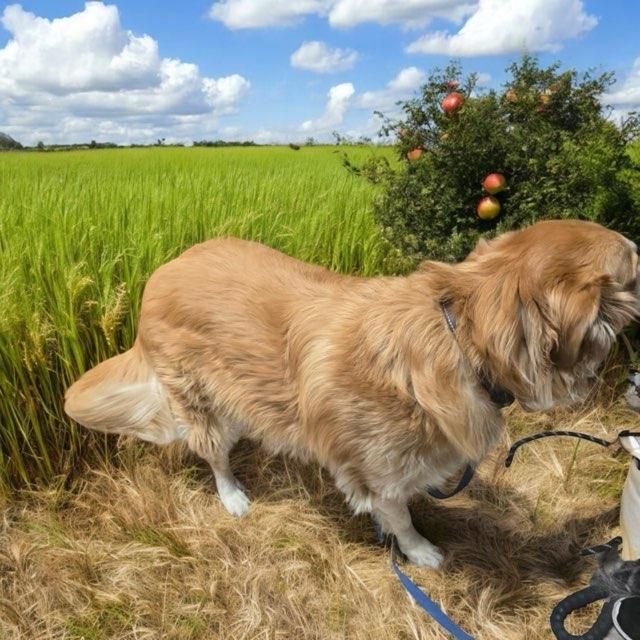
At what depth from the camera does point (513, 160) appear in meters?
2.86

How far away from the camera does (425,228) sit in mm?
3152

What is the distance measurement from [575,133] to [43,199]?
3.33 metres

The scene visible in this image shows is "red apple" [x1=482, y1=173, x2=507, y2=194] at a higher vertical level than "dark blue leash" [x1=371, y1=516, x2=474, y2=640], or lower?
higher

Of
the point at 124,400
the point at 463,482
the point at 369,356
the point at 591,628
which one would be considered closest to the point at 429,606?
the point at 463,482

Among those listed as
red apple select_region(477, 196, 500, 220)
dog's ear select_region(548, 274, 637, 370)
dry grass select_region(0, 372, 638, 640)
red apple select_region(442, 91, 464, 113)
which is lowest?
dry grass select_region(0, 372, 638, 640)

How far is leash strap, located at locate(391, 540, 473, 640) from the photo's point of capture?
6.63ft

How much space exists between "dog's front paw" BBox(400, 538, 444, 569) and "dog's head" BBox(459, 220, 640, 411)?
3.52 ft

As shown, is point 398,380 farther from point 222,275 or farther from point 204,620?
point 204,620

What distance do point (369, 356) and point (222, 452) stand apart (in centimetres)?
114

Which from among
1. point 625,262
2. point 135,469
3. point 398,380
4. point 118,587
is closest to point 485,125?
point 625,262

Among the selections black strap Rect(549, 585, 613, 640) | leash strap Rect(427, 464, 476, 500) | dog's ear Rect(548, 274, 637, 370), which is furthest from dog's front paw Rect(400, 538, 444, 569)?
dog's ear Rect(548, 274, 637, 370)

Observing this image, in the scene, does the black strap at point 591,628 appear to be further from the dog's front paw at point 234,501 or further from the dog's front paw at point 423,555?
the dog's front paw at point 234,501

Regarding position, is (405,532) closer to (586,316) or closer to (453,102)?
(586,316)

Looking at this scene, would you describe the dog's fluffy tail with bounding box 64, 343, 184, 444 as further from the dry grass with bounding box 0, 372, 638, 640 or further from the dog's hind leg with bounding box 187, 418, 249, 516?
the dry grass with bounding box 0, 372, 638, 640
